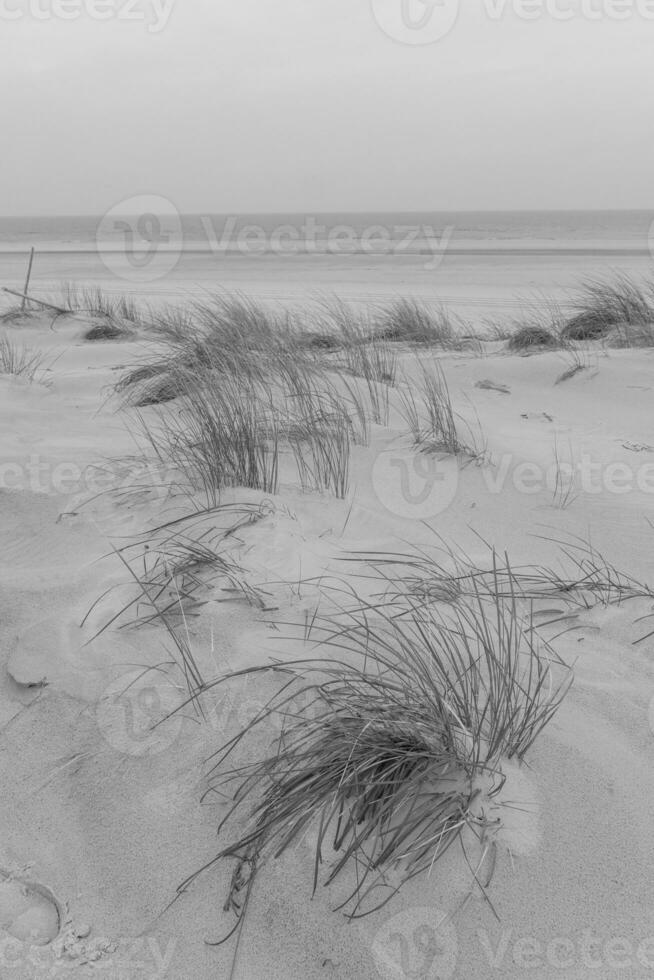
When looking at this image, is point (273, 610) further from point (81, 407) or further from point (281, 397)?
point (81, 407)

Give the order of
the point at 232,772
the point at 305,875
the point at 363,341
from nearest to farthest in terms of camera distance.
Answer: the point at 305,875 → the point at 232,772 → the point at 363,341

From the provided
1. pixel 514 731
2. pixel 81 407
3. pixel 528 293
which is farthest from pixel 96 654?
pixel 528 293

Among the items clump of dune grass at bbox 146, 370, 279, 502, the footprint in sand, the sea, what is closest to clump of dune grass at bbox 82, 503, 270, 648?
clump of dune grass at bbox 146, 370, 279, 502

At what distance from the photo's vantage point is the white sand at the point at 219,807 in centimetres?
109

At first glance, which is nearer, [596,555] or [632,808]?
[632,808]

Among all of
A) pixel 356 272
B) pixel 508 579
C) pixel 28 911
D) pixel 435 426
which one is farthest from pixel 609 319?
pixel 356 272

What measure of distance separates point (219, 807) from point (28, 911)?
1.05 feet

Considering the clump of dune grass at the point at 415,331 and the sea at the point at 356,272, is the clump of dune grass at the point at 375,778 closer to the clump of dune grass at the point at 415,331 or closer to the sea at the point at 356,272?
the clump of dune grass at the point at 415,331

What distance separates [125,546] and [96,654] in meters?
0.43

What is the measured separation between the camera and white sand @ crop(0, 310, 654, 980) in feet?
3.59

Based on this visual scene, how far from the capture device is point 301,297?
1288cm

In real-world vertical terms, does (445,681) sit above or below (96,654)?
above

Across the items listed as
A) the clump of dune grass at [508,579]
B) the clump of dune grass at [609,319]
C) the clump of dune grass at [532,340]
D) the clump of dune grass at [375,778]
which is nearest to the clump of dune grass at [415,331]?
the clump of dune grass at [532,340]

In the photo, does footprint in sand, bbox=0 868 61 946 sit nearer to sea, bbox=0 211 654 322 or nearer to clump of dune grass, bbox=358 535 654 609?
clump of dune grass, bbox=358 535 654 609
